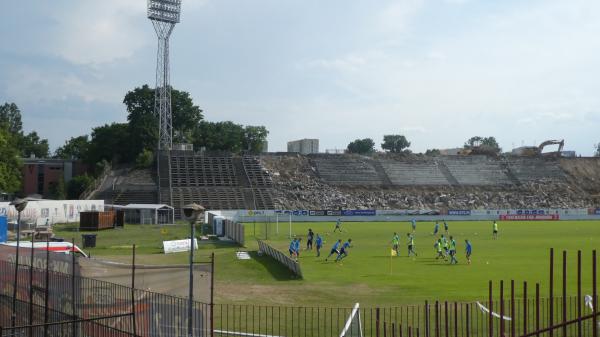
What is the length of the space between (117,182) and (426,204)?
48.4 metres

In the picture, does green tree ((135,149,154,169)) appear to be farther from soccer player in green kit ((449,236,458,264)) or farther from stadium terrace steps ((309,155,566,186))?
soccer player in green kit ((449,236,458,264))

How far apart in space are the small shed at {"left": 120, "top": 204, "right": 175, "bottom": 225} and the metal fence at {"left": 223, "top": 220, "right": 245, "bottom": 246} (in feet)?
67.6

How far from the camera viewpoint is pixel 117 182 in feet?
304

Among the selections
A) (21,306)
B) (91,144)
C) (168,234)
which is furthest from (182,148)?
(21,306)

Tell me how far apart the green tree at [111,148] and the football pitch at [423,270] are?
59.6 metres

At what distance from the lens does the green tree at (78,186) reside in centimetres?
9381

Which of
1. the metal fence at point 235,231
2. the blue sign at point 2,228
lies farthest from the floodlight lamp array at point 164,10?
the blue sign at point 2,228

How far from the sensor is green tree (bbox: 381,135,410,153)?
642ft

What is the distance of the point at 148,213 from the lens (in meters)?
69.7

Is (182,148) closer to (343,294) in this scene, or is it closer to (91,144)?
(91,144)

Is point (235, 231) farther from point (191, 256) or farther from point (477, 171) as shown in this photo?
point (477, 171)

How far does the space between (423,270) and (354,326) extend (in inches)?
643

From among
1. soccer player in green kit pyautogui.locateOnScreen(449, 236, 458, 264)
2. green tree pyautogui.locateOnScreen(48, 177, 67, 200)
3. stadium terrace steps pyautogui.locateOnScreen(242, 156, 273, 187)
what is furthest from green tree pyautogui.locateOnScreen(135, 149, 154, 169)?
soccer player in green kit pyautogui.locateOnScreen(449, 236, 458, 264)

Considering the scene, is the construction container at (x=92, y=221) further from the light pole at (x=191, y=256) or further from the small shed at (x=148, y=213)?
the light pole at (x=191, y=256)
